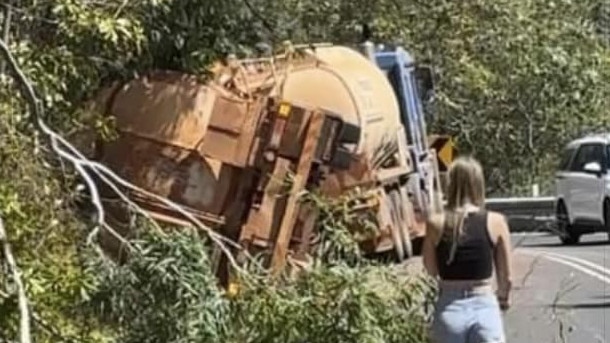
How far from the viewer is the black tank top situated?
320 inches

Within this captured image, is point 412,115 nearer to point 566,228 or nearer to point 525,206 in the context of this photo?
point 566,228

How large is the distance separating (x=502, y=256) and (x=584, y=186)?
20893 millimetres

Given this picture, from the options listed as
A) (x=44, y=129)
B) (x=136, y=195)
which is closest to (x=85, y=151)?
(x=136, y=195)

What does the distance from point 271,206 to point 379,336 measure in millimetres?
4512

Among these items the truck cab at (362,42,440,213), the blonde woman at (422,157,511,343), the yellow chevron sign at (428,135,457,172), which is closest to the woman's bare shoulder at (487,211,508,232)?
the blonde woman at (422,157,511,343)

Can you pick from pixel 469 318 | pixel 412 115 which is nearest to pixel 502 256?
pixel 469 318

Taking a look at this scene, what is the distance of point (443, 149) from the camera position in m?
19.6

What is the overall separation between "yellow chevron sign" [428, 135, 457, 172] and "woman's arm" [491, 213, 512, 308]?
10.8 m

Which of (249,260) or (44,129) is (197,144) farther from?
(44,129)

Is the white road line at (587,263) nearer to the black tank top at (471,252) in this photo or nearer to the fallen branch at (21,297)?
the black tank top at (471,252)

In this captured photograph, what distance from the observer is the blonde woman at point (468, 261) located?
8.13 metres

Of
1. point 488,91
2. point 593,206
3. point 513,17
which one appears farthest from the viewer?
point 593,206

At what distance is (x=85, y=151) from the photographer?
12.1 m

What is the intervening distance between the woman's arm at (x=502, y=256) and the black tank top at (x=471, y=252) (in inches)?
1.9
